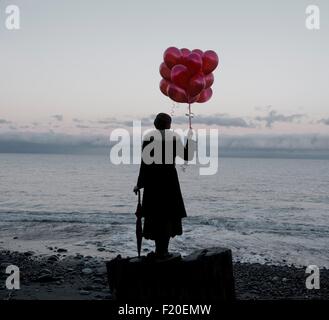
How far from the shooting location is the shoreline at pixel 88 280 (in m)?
10.6

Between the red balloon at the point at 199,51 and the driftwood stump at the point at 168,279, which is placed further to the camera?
the red balloon at the point at 199,51

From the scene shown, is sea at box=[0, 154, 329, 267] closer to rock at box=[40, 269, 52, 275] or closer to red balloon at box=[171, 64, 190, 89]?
rock at box=[40, 269, 52, 275]

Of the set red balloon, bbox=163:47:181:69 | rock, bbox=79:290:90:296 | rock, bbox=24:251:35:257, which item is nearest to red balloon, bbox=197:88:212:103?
red balloon, bbox=163:47:181:69

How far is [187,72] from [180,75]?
0.15 meters

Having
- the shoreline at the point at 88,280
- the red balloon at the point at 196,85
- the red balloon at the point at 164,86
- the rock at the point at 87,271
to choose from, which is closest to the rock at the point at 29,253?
the shoreline at the point at 88,280

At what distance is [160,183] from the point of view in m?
6.66

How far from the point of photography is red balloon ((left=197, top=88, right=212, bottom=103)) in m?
7.94

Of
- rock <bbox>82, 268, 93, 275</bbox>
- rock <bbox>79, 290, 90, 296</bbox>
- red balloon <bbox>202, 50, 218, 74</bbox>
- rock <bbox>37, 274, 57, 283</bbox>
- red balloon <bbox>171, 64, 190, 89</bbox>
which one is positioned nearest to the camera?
red balloon <bbox>171, 64, 190, 89</bbox>

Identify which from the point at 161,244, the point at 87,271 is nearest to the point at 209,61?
the point at 161,244

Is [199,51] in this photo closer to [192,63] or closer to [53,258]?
[192,63]

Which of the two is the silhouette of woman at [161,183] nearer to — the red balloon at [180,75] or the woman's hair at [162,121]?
the woman's hair at [162,121]
